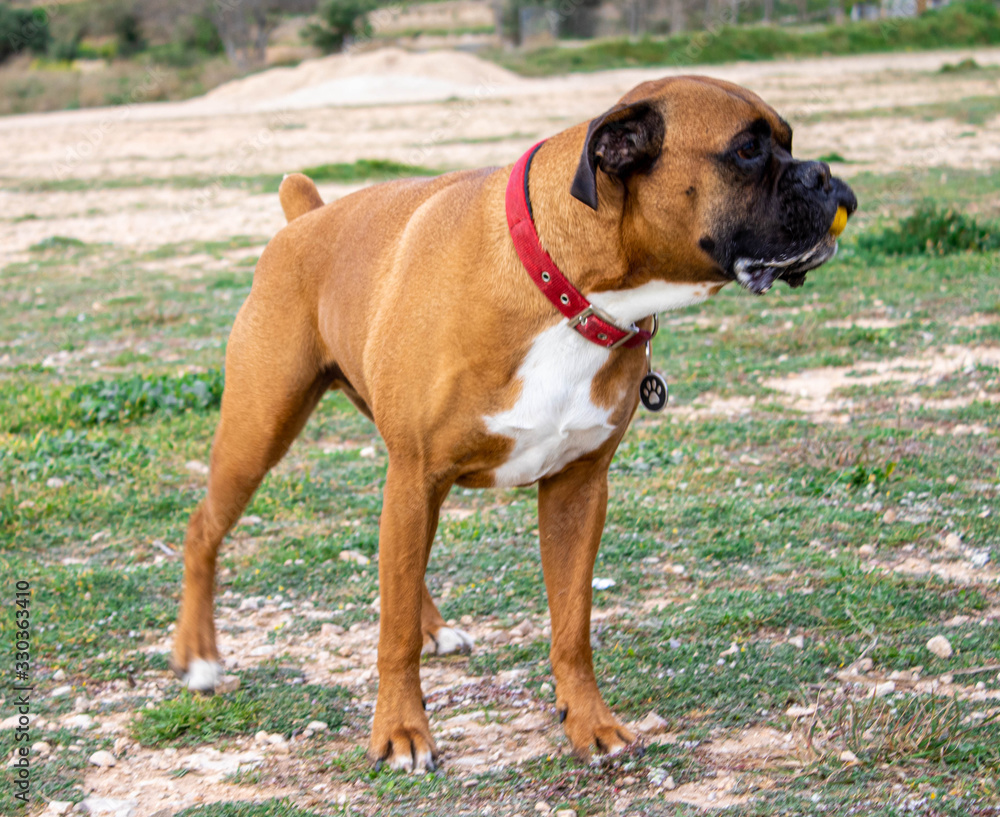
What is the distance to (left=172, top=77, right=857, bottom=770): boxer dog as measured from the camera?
276cm

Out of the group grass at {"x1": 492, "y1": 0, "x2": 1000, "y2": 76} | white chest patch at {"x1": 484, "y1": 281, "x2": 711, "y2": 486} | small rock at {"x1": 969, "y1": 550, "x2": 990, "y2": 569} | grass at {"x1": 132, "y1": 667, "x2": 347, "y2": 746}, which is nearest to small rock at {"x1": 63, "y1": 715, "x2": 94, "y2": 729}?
grass at {"x1": 132, "y1": 667, "x2": 347, "y2": 746}

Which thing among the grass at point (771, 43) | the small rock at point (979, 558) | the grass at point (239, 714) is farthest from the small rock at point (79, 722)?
the grass at point (771, 43)

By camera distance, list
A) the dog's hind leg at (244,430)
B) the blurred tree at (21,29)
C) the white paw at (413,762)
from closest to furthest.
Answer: the white paw at (413,762) → the dog's hind leg at (244,430) → the blurred tree at (21,29)

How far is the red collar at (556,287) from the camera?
2.87 metres

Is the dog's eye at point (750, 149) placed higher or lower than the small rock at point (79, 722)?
higher

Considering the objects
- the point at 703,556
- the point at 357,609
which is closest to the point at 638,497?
the point at 703,556

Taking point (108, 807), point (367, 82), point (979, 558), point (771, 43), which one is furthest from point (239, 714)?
point (771, 43)

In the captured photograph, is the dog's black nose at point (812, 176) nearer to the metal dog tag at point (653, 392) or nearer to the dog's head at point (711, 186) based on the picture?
the dog's head at point (711, 186)

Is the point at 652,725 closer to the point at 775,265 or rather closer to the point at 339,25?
the point at 775,265

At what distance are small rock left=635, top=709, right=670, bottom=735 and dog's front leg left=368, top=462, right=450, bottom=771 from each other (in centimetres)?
67

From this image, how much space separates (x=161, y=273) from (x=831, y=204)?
982cm

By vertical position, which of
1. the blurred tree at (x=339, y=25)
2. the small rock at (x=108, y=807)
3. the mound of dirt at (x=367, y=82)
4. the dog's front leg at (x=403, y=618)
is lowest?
the small rock at (x=108, y=807)

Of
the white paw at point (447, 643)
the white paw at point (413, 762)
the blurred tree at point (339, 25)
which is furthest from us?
the blurred tree at point (339, 25)

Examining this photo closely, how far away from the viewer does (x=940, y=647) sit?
346 centimetres
